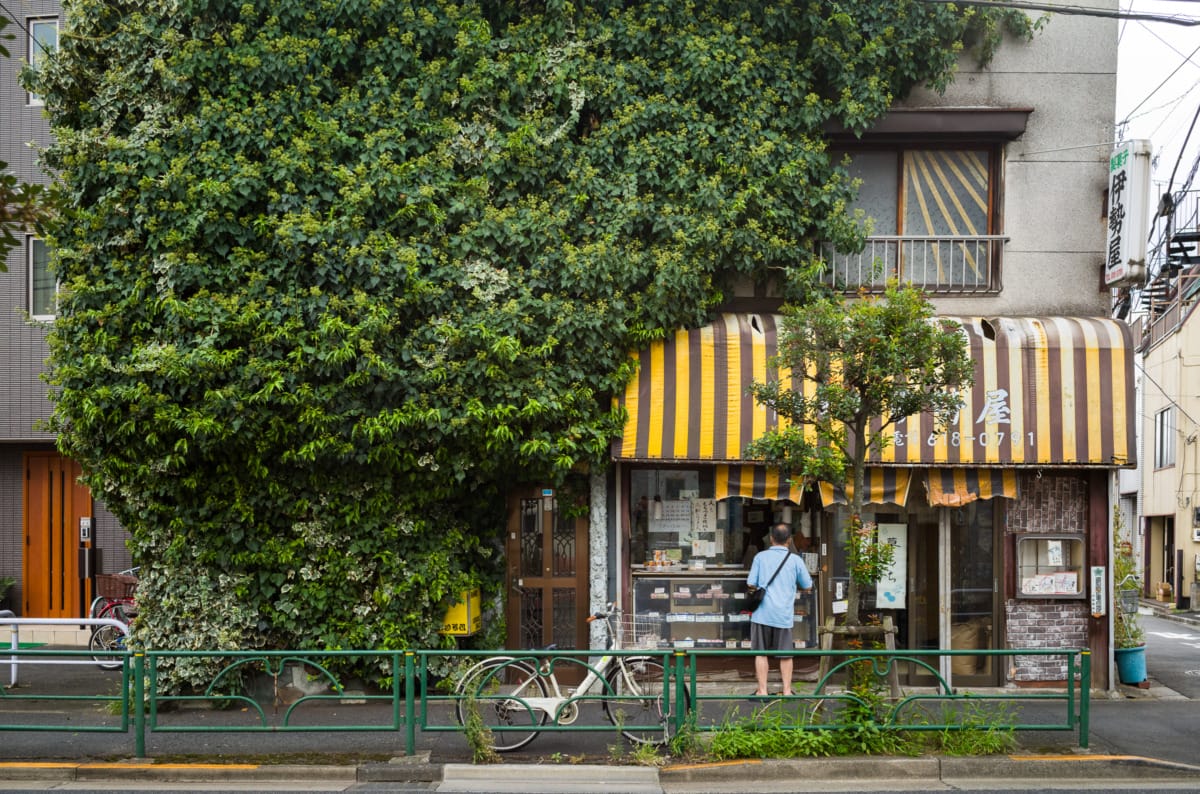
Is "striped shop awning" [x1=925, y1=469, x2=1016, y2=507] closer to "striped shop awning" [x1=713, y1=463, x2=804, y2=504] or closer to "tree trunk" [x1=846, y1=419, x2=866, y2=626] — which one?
"striped shop awning" [x1=713, y1=463, x2=804, y2=504]

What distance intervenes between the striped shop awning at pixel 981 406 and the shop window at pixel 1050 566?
1.23m

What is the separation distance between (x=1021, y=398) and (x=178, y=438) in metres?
9.63

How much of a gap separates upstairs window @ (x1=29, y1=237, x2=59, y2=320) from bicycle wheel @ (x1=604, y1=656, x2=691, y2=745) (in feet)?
37.7

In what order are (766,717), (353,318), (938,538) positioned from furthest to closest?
(938,538) < (353,318) < (766,717)

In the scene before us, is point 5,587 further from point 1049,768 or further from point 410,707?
point 1049,768

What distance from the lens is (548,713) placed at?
9508mm

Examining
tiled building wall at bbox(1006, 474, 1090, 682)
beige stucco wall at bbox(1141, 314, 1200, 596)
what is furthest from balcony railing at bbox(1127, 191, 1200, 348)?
tiled building wall at bbox(1006, 474, 1090, 682)

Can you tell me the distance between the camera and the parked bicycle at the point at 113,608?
14227 millimetres

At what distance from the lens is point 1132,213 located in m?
11.9

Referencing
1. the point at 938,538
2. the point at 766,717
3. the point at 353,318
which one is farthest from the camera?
the point at 938,538

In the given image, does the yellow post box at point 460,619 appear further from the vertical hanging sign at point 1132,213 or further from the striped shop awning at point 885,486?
the vertical hanging sign at point 1132,213

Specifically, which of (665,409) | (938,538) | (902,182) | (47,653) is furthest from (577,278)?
(47,653)

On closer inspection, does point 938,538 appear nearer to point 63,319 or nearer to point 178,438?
point 178,438

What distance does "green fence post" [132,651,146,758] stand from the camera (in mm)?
9211
